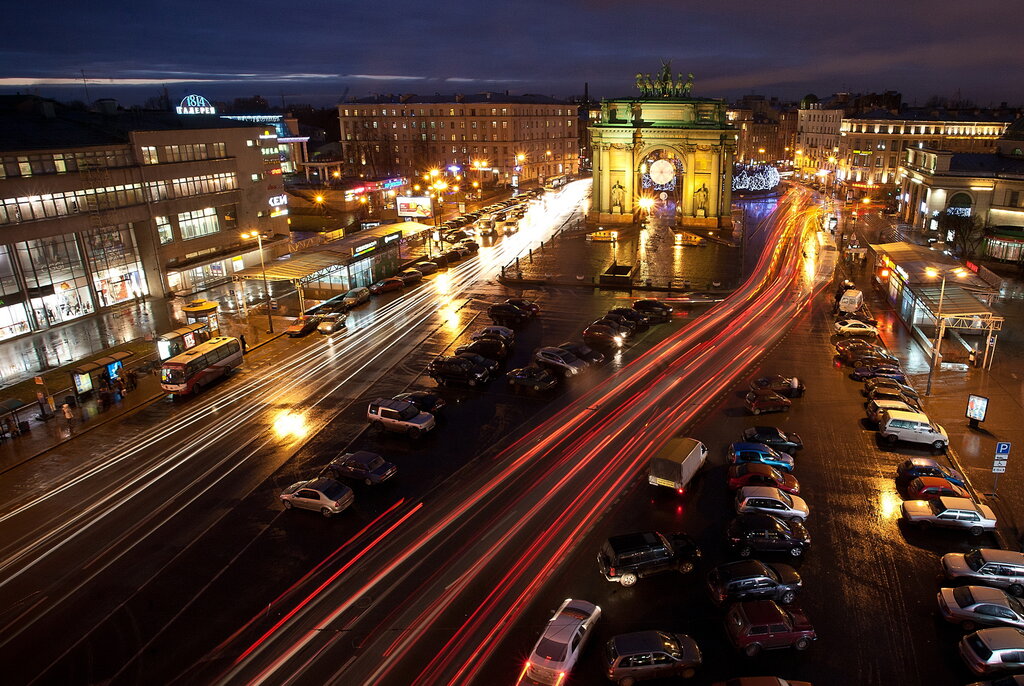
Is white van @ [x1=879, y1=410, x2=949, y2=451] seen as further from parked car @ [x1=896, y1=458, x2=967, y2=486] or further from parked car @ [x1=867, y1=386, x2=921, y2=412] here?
parked car @ [x1=867, y1=386, x2=921, y2=412]

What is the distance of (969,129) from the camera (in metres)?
96.6

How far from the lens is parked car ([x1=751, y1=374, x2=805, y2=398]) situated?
101ft

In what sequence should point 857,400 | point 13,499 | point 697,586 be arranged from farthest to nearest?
point 857,400 → point 13,499 → point 697,586

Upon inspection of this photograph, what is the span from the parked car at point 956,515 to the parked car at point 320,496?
63.5 ft

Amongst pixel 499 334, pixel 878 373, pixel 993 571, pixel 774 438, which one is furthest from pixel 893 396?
pixel 499 334

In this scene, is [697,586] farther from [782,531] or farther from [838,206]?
[838,206]

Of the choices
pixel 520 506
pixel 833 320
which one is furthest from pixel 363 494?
pixel 833 320

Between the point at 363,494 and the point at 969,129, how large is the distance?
11114 cm

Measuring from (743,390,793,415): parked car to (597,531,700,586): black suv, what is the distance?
36.6 feet

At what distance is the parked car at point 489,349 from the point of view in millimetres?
36688

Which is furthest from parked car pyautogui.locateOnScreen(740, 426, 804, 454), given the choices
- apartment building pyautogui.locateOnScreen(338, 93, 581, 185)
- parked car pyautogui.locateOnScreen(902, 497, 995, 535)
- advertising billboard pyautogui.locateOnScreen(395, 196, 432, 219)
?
apartment building pyautogui.locateOnScreen(338, 93, 581, 185)

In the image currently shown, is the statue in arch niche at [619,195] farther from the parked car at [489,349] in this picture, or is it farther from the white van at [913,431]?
the white van at [913,431]

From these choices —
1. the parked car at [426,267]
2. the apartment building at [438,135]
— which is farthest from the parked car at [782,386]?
the apartment building at [438,135]

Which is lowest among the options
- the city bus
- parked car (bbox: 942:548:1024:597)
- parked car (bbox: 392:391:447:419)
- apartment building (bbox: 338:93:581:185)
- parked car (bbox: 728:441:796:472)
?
parked car (bbox: 942:548:1024:597)
